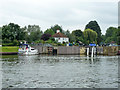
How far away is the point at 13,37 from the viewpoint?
150m

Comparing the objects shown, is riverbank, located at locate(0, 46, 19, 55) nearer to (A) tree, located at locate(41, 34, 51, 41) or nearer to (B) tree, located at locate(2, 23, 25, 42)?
A: (B) tree, located at locate(2, 23, 25, 42)

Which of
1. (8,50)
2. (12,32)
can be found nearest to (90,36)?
(12,32)

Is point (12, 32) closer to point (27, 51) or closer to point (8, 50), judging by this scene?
point (8, 50)

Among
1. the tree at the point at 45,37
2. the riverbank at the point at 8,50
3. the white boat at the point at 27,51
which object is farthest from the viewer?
the tree at the point at 45,37

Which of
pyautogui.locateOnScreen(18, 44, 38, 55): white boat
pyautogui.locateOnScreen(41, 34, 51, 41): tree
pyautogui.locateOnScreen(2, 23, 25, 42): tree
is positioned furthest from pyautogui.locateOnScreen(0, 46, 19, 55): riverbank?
pyautogui.locateOnScreen(41, 34, 51, 41): tree

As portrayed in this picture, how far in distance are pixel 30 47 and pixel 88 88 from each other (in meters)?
93.6

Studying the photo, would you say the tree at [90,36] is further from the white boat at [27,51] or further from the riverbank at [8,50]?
the white boat at [27,51]

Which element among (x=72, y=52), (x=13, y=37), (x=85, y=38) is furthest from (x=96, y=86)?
(x=85, y=38)

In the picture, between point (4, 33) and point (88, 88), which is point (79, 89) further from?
point (4, 33)

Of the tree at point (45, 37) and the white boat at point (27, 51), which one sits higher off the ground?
the tree at point (45, 37)

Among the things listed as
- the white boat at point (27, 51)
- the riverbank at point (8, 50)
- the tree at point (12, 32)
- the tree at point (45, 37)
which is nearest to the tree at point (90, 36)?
the tree at point (45, 37)

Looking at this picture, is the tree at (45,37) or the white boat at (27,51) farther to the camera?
the tree at (45,37)

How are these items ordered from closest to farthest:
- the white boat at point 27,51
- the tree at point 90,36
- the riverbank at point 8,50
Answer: the riverbank at point 8,50 < the white boat at point 27,51 < the tree at point 90,36

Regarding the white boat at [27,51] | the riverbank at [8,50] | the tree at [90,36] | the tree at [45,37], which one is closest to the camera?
the riverbank at [8,50]
